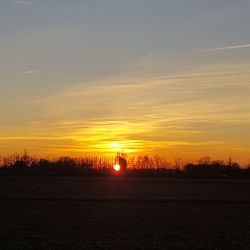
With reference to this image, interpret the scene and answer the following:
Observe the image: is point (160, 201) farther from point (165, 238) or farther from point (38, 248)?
point (38, 248)

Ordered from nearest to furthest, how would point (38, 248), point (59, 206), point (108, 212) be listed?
point (38, 248), point (108, 212), point (59, 206)

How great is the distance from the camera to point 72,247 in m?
18.4

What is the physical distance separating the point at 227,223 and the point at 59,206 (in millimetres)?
11013

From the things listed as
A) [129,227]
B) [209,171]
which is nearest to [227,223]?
[129,227]

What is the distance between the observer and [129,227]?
23703 mm

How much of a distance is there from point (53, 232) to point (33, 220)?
4.35 metres

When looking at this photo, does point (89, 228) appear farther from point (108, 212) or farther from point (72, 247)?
point (108, 212)

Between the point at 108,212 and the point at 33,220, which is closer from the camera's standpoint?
the point at 33,220

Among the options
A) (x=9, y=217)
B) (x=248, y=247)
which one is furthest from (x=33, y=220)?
(x=248, y=247)

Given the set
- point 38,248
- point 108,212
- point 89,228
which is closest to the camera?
point 38,248

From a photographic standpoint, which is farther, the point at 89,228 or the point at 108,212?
the point at 108,212

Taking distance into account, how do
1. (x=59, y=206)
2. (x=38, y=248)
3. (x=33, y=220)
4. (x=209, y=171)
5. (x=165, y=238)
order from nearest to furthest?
(x=38, y=248) → (x=165, y=238) → (x=33, y=220) → (x=59, y=206) → (x=209, y=171)

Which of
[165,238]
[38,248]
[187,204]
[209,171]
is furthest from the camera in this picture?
[209,171]

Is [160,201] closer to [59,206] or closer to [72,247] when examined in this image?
[59,206]
